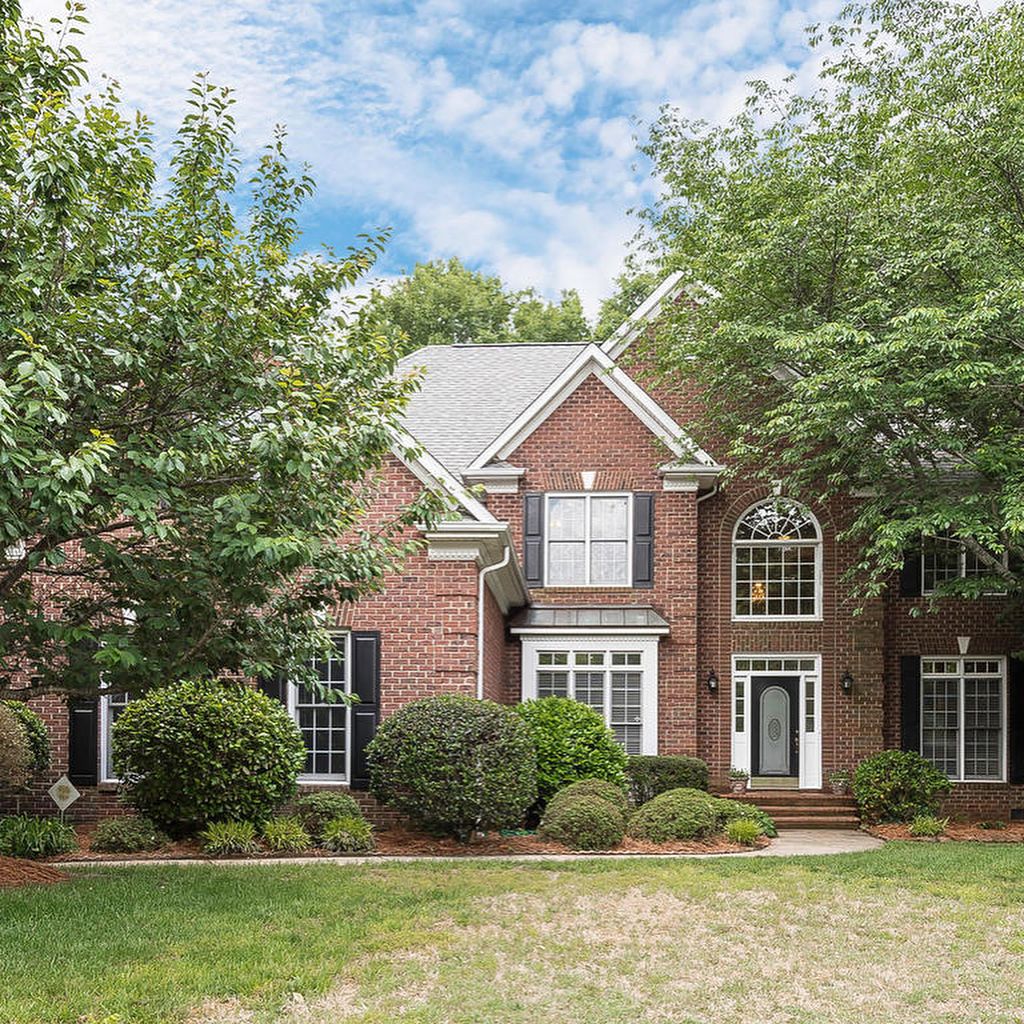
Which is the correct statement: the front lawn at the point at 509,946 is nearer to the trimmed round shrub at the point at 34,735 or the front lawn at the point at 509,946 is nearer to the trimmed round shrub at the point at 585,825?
the trimmed round shrub at the point at 585,825

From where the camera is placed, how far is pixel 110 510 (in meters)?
8.81

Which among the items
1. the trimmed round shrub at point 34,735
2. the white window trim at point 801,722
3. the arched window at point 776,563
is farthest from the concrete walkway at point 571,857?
the arched window at point 776,563

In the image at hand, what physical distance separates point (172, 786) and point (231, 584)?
16.7 ft

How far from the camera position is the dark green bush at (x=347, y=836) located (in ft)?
45.2

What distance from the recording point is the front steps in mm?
18453

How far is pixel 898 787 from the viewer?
1825 cm

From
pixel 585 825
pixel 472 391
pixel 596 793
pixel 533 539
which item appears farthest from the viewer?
pixel 472 391

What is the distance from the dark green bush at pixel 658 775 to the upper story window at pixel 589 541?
10.6 ft

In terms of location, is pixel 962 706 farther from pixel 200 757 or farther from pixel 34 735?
pixel 34 735

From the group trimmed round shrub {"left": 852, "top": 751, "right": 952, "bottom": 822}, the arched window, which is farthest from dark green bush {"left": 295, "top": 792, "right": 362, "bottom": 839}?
the arched window

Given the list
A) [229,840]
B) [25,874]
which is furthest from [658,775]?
[25,874]

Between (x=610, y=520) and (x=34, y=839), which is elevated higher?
(x=610, y=520)

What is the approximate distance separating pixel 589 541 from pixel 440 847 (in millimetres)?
7469

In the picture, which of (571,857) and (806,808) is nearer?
(571,857)
